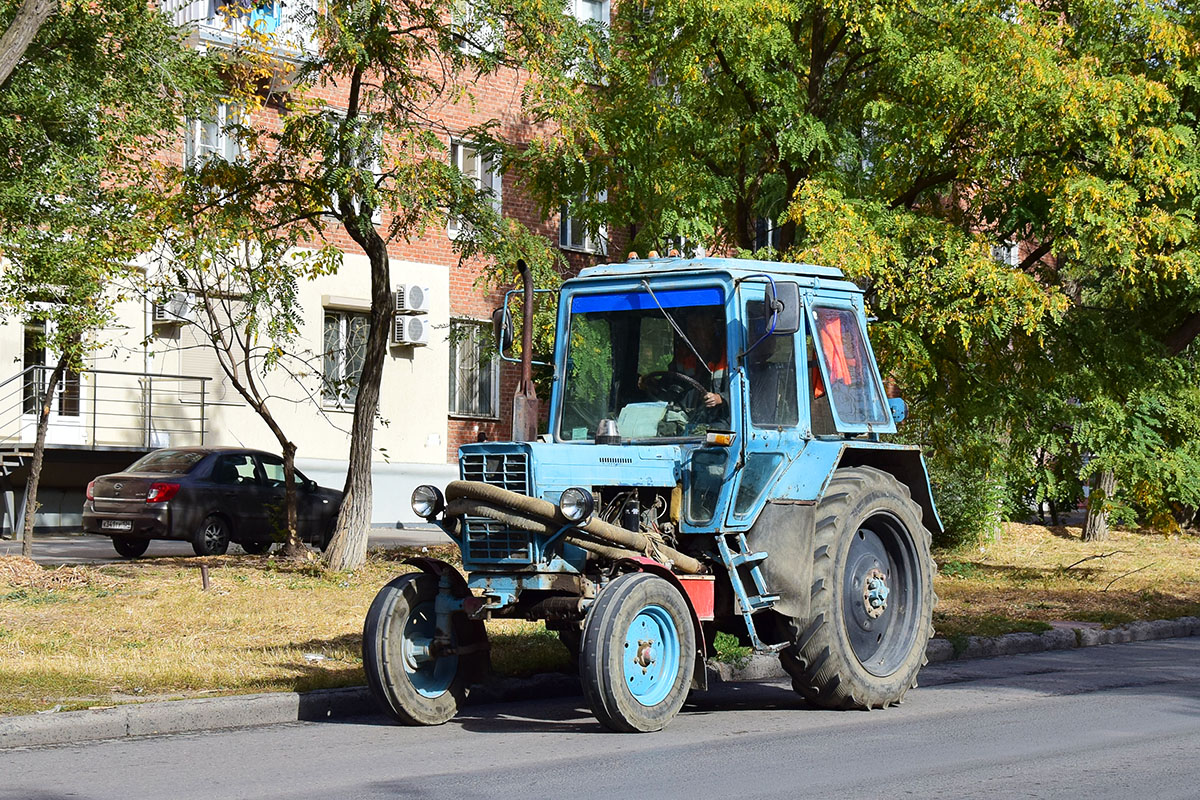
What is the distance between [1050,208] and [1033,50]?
1.83 meters

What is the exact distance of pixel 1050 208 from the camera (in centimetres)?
1789

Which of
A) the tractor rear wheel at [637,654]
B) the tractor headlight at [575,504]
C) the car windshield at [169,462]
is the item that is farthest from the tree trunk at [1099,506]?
the car windshield at [169,462]

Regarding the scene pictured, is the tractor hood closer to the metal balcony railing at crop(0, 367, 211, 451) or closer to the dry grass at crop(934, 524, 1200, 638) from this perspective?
the dry grass at crop(934, 524, 1200, 638)

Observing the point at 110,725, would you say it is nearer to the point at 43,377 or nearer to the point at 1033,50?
the point at 1033,50

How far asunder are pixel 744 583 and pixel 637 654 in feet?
3.78

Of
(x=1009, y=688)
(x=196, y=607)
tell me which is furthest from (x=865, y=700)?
(x=196, y=607)

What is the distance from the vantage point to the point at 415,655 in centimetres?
904

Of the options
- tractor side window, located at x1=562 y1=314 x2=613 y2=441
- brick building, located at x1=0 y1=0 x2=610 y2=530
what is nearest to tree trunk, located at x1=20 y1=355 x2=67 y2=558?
brick building, located at x1=0 y1=0 x2=610 y2=530

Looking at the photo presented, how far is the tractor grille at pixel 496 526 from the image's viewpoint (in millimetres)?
8930

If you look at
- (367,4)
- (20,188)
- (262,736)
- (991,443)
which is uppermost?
(367,4)

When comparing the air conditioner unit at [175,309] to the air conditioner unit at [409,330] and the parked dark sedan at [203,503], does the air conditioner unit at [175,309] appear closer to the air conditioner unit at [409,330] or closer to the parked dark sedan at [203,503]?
the parked dark sedan at [203,503]

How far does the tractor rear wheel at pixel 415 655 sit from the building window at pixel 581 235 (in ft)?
36.7

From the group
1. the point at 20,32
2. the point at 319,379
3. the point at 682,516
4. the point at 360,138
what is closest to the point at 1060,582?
the point at 360,138

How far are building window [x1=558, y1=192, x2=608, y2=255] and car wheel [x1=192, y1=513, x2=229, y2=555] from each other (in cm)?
659
